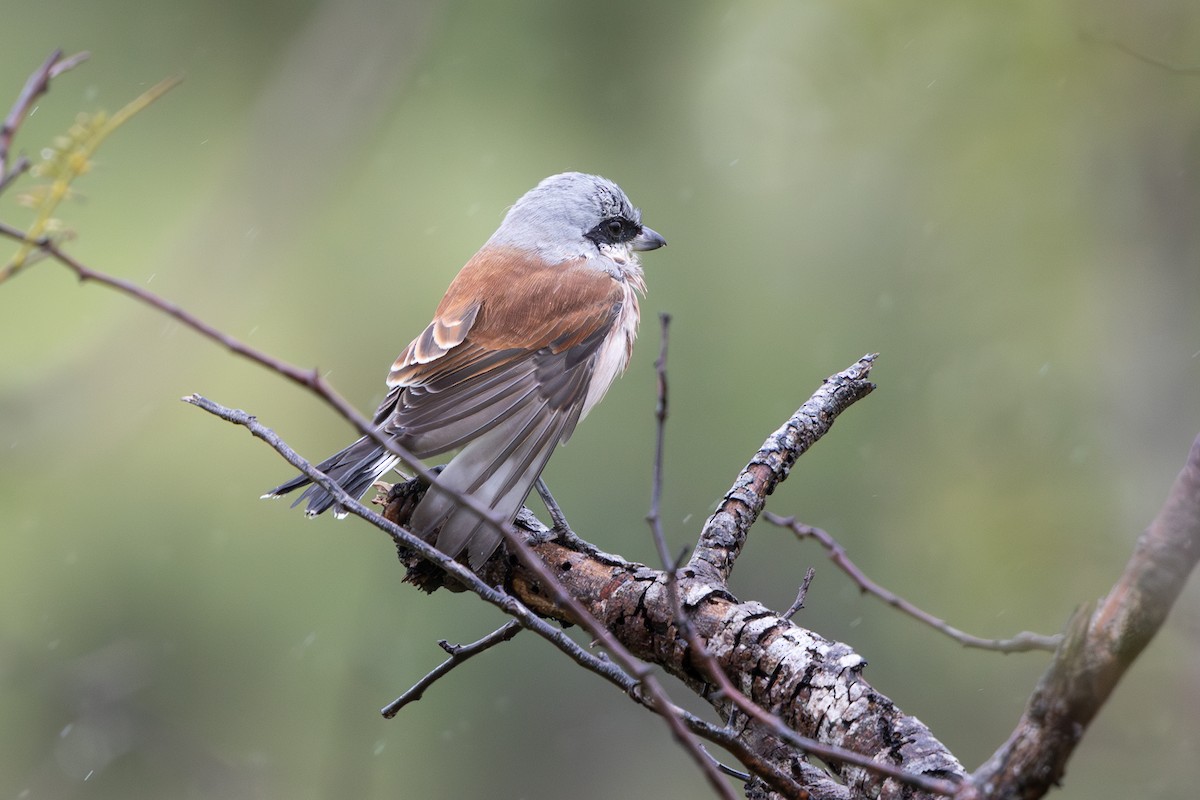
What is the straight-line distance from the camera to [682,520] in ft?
Answer: 19.0

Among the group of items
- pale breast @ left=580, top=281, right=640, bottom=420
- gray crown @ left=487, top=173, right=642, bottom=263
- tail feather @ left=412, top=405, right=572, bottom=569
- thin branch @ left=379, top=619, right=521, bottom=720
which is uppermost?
gray crown @ left=487, top=173, right=642, bottom=263

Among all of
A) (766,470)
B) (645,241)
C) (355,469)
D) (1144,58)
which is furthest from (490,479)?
(1144,58)

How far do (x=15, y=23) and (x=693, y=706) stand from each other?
5422 millimetres

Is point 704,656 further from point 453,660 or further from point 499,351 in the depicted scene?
point 499,351

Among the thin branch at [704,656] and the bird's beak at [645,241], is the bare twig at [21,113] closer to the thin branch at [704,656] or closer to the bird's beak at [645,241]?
the thin branch at [704,656]

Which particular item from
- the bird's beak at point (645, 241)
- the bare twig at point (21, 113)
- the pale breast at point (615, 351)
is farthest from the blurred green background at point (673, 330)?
the bare twig at point (21, 113)

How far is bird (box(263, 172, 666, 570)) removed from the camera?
8.49ft

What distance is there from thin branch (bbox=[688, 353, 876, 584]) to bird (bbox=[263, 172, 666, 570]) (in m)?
0.46

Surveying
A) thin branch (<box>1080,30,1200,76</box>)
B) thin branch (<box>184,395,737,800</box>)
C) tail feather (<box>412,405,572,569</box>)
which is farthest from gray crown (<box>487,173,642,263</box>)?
thin branch (<box>184,395,737,800</box>)

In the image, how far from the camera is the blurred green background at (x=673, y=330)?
5352mm

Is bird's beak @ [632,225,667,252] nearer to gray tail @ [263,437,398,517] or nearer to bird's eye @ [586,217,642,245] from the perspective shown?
bird's eye @ [586,217,642,245]

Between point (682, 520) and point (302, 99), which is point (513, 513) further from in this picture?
point (682, 520)

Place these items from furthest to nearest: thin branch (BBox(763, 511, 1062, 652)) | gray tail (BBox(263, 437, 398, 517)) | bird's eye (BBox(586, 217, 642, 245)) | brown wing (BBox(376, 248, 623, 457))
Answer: bird's eye (BBox(586, 217, 642, 245)) < brown wing (BBox(376, 248, 623, 457)) < gray tail (BBox(263, 437, 398, 517)) < thin branch (BBox(763, 511, 1062, 652))

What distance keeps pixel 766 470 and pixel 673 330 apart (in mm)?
4122
